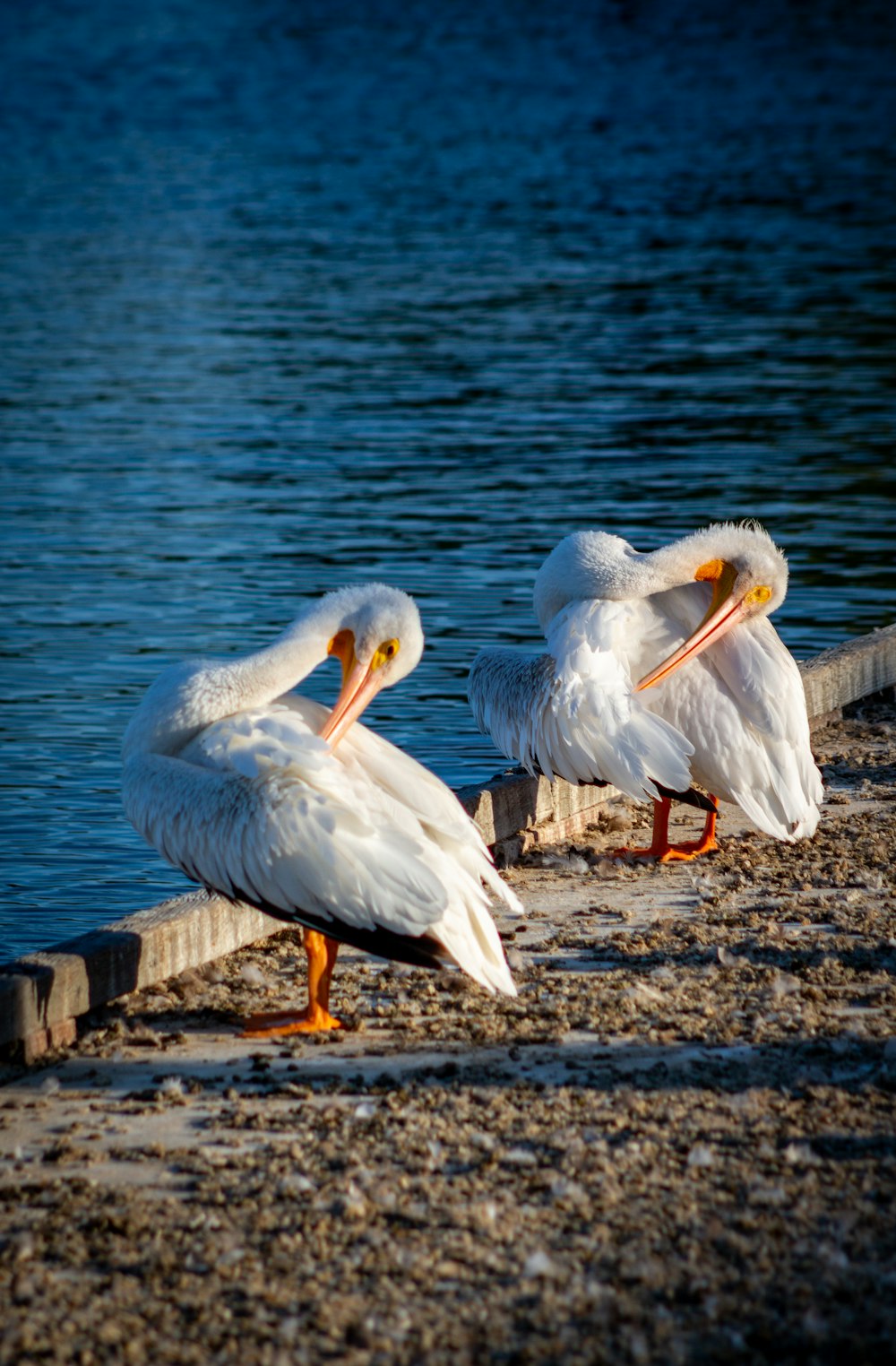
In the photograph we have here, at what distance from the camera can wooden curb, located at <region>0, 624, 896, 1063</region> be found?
5016mm

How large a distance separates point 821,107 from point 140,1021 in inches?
2065

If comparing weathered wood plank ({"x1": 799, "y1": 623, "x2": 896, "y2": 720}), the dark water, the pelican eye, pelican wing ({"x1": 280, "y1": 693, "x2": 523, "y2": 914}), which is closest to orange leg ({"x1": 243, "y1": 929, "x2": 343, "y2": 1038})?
pelican wing ({"x1": 280, "y1": 693, "x2": 523, "y2": 914})

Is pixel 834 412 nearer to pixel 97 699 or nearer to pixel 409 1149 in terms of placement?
pixel 97 699

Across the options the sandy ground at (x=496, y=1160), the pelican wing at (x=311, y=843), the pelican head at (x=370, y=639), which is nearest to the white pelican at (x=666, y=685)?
the sandy ground at (x=496, y=1160)

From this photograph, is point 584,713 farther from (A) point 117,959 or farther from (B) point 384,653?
(A) point 117,959

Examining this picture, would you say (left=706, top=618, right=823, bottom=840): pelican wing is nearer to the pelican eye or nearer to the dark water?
the pelican eye

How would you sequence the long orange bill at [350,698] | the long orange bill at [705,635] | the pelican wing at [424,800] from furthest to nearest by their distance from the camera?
the long orange bill at [705,635] < the long orange bill at [350,698] < the pelican wing at [424,800]

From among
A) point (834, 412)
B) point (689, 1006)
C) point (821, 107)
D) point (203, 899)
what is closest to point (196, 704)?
point (203, 899)

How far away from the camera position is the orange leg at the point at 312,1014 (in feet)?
16.8

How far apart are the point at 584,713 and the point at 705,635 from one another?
2.00ft

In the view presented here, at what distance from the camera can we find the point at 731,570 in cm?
689

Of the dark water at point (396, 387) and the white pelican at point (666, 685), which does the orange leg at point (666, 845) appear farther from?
the dark water at point (396, 387)

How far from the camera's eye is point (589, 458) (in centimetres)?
1589

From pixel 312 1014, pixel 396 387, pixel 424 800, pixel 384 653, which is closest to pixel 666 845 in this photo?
pixel 384 653
